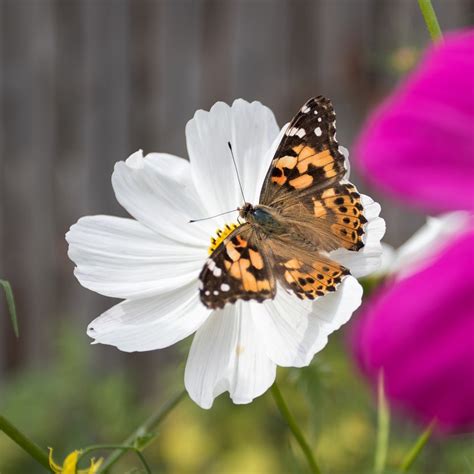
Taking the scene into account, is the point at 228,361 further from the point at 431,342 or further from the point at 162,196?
the point at 431,342

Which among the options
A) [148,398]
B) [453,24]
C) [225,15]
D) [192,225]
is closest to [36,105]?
[225,15]

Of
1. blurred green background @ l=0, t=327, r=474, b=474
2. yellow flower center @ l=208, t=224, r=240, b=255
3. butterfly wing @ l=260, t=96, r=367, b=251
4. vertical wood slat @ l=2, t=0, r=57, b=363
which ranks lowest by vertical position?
blurred green background @ l=0, t=327, r=474, b=474

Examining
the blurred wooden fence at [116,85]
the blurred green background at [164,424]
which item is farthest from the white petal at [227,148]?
the blurred wooden fence at [116,85]

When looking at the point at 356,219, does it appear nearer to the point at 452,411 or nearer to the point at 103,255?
the point at 103,255

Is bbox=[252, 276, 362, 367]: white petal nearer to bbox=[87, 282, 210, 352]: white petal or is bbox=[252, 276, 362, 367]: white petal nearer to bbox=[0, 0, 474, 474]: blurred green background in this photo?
bbox=[87, 282, 210, 352]: white petal

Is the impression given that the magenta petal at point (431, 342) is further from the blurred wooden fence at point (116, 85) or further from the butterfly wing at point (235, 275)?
the blurred wooden fence at point (116, 85)

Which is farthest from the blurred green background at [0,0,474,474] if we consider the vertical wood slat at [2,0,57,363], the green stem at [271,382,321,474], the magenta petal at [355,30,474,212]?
the magenta petal at [355,30,474,212]
